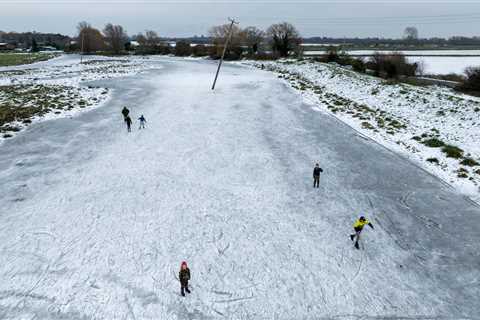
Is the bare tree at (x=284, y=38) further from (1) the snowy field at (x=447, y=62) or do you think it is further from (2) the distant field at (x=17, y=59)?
(2) the distant field at (x=17, y=59)

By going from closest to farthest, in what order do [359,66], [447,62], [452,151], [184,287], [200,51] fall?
[184,287] → [452,151] → [359,66] → [447,62] → [200,51]

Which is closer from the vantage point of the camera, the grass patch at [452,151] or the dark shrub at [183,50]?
the grass patch at [452,151]

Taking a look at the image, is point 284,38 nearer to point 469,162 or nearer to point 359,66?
point 359,66

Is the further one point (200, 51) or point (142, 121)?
point (200, 51)

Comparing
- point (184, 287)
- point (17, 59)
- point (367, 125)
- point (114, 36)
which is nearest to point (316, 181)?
point (184, 287)

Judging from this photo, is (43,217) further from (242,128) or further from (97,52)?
(97,52)

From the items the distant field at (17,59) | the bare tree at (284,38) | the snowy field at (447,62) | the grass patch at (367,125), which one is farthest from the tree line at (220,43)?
the grass patch at (367,125)
